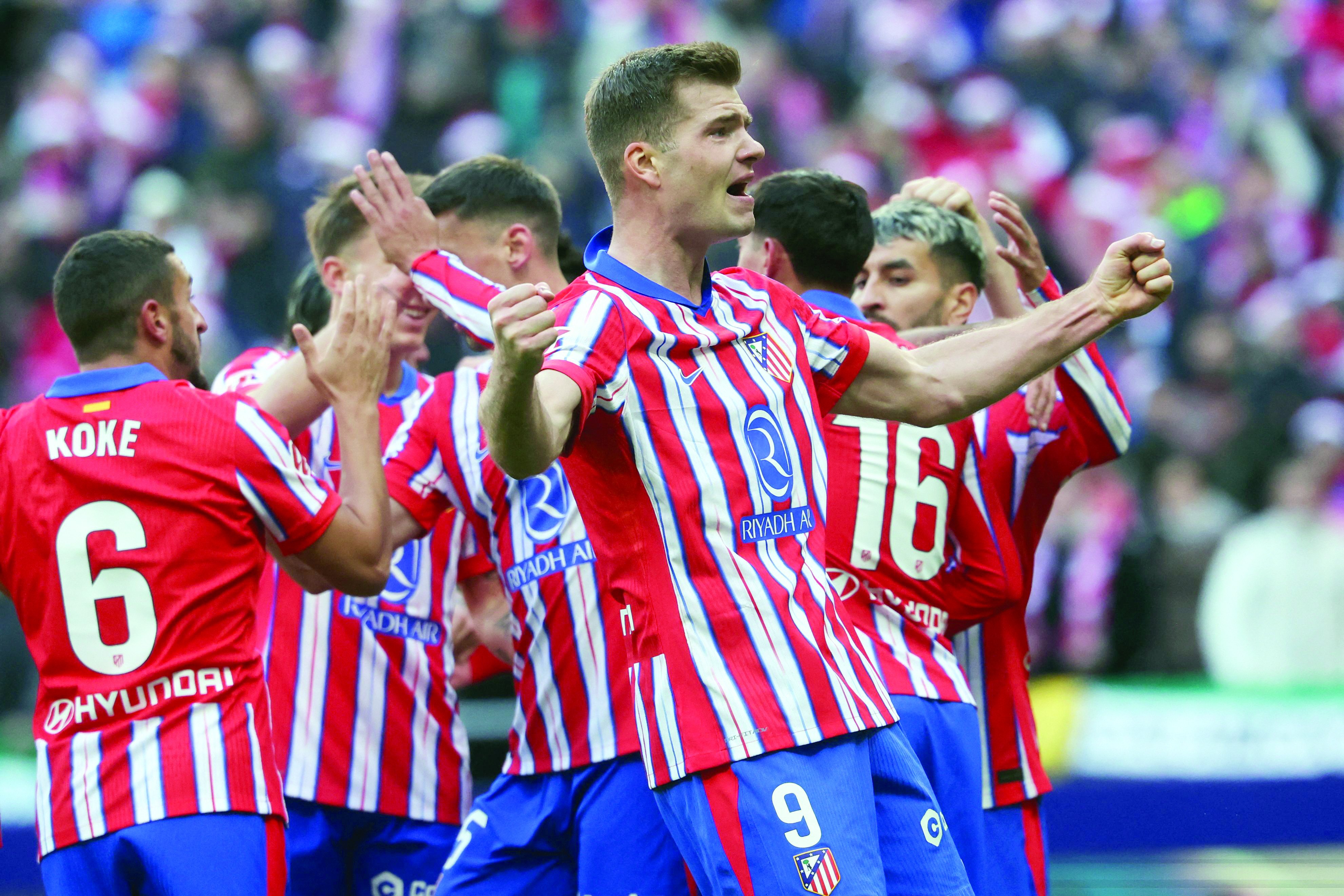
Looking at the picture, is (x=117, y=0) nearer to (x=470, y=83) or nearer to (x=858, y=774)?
(x=470, y=83)

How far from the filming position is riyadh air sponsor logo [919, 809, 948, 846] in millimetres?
3463

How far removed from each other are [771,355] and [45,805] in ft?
6.45

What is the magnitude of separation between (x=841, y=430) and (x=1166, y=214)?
29.4 ft

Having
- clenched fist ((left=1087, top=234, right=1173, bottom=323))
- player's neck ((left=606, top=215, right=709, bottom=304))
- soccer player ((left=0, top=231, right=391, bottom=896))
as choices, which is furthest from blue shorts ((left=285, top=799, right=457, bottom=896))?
clenched fist ((left=1087, top=234, right=1173, bottom=323))

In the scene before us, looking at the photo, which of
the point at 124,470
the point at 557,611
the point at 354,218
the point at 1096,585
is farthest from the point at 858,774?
the point at 1096,585

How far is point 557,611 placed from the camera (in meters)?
4.31

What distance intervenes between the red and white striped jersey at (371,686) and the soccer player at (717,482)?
1.31 metres

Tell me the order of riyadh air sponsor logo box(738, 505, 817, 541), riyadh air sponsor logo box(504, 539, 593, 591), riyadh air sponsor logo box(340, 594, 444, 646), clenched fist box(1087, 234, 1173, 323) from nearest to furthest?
1. riyadh air sponsor logo box(738, 505, 817, 541)
2. clenched fist box(1087, 234, 1173, 323)
3. riyadh air sponsor logo box(504, 539, 593, 591)
4. riyadh air sponsor logo box(340, 594, 444, 646)

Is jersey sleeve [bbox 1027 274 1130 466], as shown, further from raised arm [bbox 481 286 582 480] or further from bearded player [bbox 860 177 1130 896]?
raised arm [bbox 481 286 582 480]

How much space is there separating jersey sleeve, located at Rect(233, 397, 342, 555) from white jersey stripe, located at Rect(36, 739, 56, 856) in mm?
721

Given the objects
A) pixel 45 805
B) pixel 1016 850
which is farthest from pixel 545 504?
pixel 1016 850

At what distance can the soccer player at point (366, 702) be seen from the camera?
4.60 meters

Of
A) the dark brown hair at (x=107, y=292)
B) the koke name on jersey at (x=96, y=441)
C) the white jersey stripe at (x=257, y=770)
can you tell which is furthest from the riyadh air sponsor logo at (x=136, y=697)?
the dark brown hair at (x=107, y=292)

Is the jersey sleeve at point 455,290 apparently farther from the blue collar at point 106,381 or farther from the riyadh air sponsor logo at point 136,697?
the riyadh air sponsor logo at point 136,697
